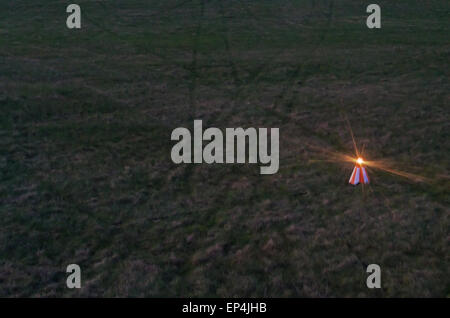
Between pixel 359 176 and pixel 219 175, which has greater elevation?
pixel 219 175

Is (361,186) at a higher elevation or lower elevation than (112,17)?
lower

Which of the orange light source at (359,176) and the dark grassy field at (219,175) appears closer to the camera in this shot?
the dark grassy field at (219,175)

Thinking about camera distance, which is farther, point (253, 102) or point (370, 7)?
point (370, 7)

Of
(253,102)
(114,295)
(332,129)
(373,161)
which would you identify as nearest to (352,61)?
(253,102)

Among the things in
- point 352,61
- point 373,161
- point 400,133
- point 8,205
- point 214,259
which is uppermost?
point 352,61

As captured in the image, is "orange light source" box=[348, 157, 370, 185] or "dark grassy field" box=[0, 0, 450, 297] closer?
"dark grassy field" box=[0, 0, 450, 297]

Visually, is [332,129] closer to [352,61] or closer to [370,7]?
Result: [352,61]
